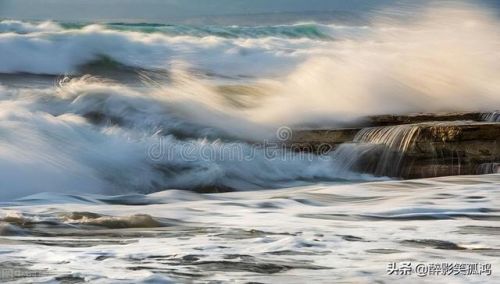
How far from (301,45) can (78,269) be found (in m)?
17.4

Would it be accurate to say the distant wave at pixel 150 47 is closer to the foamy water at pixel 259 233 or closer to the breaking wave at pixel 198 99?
the breaking wave at pixel 198 99

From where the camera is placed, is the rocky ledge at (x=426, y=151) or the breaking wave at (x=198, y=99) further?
the rocky ledge at (x=426, y=151)

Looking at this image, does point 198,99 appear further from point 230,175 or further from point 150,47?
point 150,47

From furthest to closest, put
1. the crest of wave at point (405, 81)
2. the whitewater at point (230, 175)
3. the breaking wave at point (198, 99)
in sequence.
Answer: the crest of wave at point (405, 81)
the breaking wave at point (198, 99)
the whitewater at point (230, 175)

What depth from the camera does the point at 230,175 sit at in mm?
8188

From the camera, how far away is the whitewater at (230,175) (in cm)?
459

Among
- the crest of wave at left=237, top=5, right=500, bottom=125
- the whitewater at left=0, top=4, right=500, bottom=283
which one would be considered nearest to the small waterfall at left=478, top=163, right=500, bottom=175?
the whitewater at left=0, top=4, right=500, bottom=283

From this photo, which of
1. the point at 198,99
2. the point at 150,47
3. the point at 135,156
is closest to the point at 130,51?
the point at 150,47

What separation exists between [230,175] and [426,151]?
1690mm

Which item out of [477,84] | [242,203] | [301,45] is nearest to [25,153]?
[242,203]

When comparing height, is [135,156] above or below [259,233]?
above

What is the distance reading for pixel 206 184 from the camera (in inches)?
311

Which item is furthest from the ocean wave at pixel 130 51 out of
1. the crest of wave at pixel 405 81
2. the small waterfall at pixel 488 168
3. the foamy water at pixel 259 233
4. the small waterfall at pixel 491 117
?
the foamy water at pixel 259 233

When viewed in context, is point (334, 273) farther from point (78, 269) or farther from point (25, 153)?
point (25, 153)
